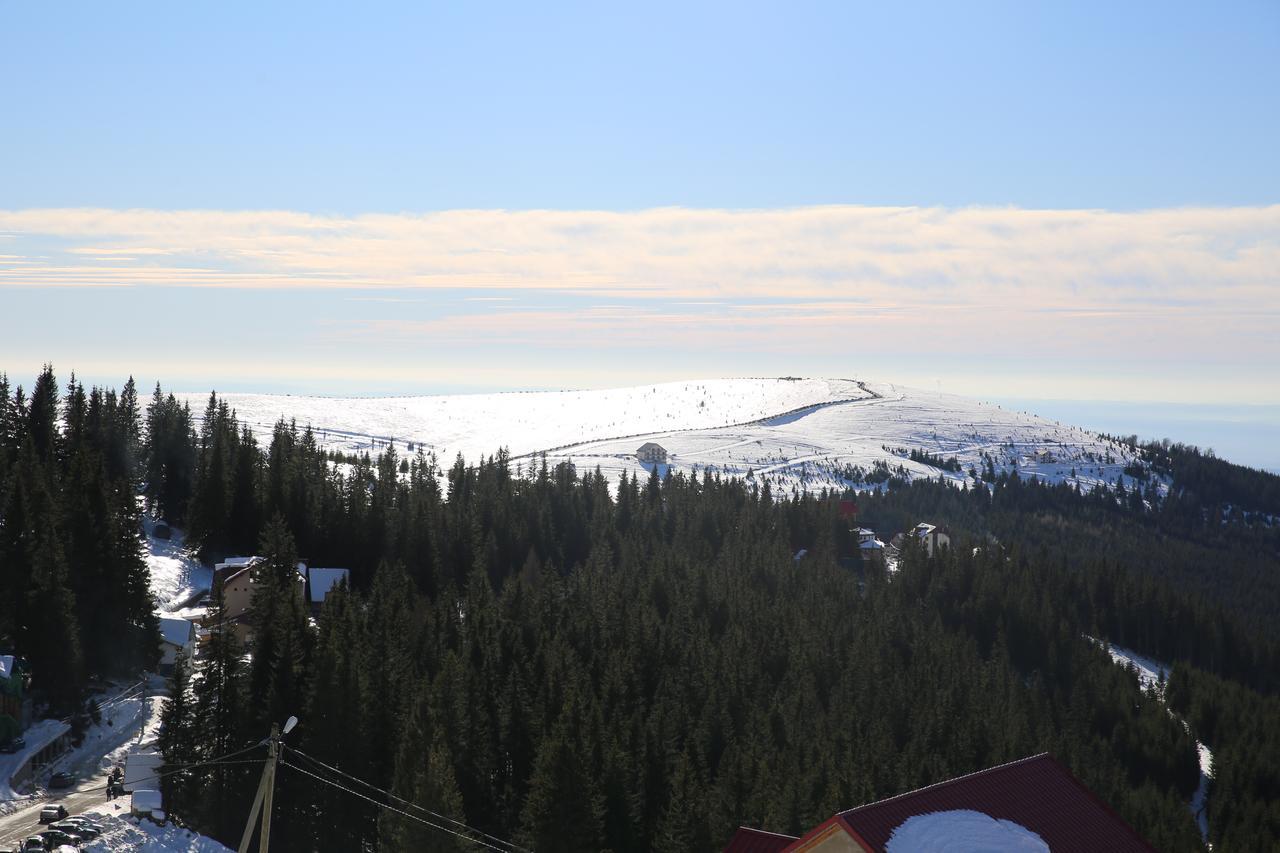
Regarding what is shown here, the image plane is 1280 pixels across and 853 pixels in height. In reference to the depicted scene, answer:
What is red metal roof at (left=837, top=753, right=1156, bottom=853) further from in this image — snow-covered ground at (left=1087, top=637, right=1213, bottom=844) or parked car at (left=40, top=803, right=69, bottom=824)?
snow-covered ground at (left=1087, top=637, right=1213, bottom=844)

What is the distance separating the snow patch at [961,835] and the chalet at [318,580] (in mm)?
68088

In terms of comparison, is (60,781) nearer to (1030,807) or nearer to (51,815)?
(51,815)

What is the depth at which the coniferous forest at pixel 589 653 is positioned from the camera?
49719 mm

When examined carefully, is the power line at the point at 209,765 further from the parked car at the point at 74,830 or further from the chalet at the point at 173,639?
the chalet at the point at 173,639

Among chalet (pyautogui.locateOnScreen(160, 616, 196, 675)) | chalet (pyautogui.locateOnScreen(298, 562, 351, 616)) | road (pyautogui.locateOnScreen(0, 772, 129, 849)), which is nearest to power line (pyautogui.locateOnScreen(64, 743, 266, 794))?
road (pyautogui.locateOnScreen(0, 772, 129, 849))

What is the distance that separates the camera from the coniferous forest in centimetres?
4972

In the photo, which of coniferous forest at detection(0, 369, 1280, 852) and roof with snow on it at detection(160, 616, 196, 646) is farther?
roof with snow on it at detection(160, 616, 196, 646)

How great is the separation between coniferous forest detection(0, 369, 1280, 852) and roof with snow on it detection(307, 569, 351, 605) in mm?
5028

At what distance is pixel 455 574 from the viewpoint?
10825 cm

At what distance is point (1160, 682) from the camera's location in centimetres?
12538

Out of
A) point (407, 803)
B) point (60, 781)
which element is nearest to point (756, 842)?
point (407, 803)

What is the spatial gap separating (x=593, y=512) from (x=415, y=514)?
1338 inches

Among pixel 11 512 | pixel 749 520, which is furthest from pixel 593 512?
pixel 11 512

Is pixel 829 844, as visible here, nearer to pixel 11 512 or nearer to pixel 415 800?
pixel 415 800
